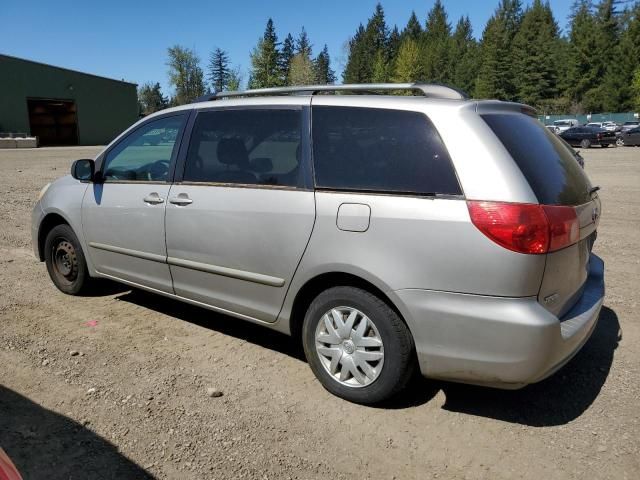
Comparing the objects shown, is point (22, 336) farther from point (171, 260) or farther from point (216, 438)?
point (216, 438)

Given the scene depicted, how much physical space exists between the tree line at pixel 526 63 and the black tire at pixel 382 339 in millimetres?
76241

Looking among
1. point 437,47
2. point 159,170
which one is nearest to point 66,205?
point 159,170

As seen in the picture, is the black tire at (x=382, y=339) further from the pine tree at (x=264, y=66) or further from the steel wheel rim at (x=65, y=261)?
the pine tree at (x=264, y=66)

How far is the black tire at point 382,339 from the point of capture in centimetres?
297

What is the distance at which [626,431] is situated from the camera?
2955 millimetres

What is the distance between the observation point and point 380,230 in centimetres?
293

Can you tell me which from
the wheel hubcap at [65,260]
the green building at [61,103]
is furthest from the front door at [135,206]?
the green building at [61,103]

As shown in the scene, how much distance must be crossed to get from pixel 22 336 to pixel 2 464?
119 inches

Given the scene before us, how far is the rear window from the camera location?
111 inches

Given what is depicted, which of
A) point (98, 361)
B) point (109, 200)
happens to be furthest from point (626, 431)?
point (109, 200)

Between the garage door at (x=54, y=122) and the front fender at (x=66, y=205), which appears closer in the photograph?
the front fender at (x=66, y=205)

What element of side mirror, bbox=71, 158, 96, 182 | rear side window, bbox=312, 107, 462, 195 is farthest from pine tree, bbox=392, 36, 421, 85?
rear side window, bbox=312, 107, 462, 195

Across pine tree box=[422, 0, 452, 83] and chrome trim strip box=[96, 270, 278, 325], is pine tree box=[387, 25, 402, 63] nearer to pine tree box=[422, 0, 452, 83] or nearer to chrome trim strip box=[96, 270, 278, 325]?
pine tree box=[422, 0, 452, 83]

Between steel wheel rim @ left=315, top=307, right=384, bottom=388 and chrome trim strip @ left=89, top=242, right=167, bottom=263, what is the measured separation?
5.04 ft
